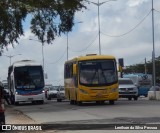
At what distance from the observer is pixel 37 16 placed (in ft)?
103

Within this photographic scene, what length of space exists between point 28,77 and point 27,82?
44 cm

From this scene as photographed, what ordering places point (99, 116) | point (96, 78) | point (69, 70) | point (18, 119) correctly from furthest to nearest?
point (69, 70)
point (96, 78)
point (18, 119)
point (99, 116)

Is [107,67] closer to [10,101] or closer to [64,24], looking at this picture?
[64,24]

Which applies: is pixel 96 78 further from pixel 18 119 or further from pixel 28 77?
pixel 28 77

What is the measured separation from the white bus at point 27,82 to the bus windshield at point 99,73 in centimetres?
963

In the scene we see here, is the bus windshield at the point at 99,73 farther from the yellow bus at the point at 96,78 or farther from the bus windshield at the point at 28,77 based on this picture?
the bus windshield at the point at 28,77

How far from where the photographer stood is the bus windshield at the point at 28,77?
44.2 meters

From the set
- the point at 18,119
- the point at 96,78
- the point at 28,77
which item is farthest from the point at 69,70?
→ the point at 18,119

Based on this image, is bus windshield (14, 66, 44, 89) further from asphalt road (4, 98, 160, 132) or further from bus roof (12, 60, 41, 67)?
asphalt road (4, 98, 160, 132)

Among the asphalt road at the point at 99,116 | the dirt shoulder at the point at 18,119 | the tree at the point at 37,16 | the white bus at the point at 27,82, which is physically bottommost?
the dirt shoulder at the point at 18,119

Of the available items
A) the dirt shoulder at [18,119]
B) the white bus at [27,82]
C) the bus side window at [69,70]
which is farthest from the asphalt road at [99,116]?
the white bus at [27,82]

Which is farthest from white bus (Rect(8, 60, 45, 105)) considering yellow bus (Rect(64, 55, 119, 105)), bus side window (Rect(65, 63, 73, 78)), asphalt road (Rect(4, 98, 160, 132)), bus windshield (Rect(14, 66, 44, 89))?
asphalt road (Rect(4, 98, 160, 132))

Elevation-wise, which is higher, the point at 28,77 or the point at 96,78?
the point at 28,77

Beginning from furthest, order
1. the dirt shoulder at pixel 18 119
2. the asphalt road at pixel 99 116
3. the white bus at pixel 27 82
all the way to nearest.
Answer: the white bus at pixel 27 82 → the dirt shoulder at pixel 18 119 → the asphalt road at pixel 99 116
